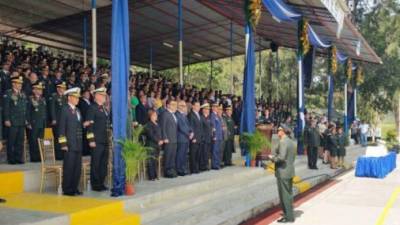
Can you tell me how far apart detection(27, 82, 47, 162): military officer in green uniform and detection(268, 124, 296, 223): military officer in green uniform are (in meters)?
4.00

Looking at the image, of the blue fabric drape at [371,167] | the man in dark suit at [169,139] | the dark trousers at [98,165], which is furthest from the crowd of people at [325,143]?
the dark trousers at [98,165]

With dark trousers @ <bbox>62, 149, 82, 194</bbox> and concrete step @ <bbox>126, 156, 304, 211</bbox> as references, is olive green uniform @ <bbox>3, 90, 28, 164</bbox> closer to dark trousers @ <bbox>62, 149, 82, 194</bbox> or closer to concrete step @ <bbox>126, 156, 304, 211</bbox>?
dark trousers @ <bbox>62, 149, 82, 194</bbox>

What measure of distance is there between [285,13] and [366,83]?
25888mm

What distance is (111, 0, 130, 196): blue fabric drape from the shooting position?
24.8 feet

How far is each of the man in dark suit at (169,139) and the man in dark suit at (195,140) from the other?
801mm

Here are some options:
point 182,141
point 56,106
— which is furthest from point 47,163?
point 182,141

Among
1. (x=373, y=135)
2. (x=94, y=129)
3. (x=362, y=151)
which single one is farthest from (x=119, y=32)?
(x=373, y=135)

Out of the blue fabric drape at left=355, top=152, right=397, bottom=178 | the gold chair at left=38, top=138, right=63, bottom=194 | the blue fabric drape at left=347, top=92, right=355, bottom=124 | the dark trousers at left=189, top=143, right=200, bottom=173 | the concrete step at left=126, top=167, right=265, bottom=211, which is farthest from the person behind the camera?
the blue fabric drape at left=347, top=92, right=355, bottom=124

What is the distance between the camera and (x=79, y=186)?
7.81 meters

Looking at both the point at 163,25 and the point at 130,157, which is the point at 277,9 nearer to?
the point at 130,157

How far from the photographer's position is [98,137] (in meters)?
7.70

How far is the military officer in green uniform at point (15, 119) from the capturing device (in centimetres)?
828

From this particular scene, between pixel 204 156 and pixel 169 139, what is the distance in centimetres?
163

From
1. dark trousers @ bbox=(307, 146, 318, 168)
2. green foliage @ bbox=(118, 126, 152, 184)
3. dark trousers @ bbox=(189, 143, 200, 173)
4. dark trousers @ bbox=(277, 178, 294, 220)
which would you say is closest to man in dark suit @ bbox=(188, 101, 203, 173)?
dark trousers @ bbox=(189, 143, 200, 173)
